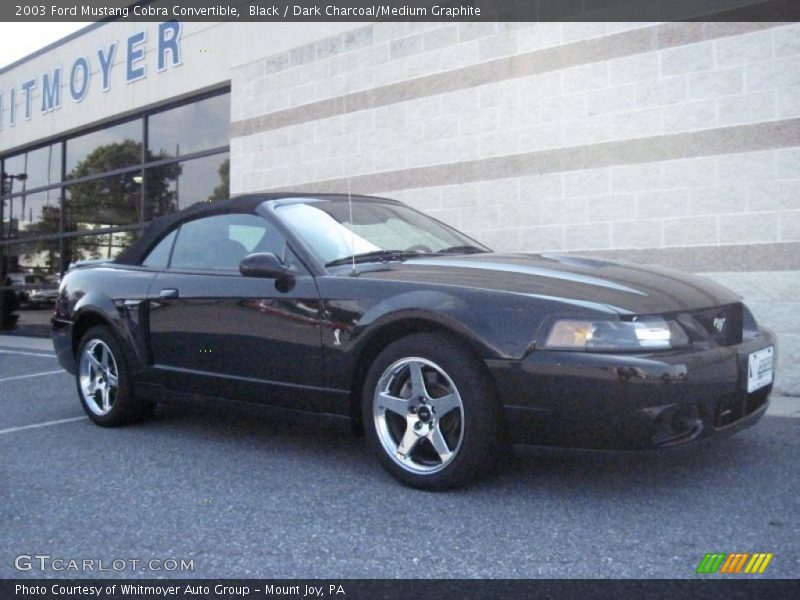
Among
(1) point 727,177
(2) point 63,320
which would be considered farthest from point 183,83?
(1) point 727,177

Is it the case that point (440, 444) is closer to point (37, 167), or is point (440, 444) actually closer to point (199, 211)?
point (199, 211)

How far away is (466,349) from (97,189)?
36.2 feet

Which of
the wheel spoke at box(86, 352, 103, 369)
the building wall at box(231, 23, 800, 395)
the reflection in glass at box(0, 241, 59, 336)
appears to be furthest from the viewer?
the reflection in glass at box(0, 241, 59, 336)

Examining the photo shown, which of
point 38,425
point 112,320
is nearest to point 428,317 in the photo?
point 112,320

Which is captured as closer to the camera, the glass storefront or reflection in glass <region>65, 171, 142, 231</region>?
the glass storefront

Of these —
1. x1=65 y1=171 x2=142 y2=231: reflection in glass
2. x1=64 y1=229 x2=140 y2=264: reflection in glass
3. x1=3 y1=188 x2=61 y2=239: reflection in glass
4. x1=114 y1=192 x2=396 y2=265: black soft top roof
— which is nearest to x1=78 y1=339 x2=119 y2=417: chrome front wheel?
x1=114 y1=192 x2=396 y2=265: black soft top roof

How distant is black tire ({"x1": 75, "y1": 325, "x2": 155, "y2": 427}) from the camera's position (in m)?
4.57

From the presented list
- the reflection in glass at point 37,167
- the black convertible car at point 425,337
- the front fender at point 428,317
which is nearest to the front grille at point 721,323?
the black convertible car at point 425,337

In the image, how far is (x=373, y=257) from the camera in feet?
12.5

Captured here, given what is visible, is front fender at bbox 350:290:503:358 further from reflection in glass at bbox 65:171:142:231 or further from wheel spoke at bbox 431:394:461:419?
reflection in glass at bbox 65:171:142:231

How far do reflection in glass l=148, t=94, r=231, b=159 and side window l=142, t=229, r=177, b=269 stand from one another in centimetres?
601

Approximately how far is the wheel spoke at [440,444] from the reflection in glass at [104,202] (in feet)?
31.6

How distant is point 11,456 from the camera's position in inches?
164

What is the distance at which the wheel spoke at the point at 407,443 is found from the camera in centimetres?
323
